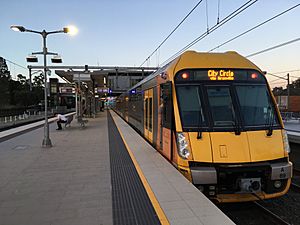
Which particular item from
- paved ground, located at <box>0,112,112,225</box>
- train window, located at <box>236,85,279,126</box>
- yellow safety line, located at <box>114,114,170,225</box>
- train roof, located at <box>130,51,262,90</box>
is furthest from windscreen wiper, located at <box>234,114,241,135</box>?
paved ground, located at <box>0,112,112,225</box>

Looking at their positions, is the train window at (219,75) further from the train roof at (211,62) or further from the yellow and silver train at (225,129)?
the train roof at (211,62)

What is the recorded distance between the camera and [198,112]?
5.52 metres

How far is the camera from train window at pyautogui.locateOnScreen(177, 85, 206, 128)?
542cm

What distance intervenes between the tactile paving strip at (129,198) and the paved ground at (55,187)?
15 cm

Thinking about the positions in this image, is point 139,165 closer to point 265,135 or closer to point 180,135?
point 180,135

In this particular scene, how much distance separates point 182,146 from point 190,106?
93 cm

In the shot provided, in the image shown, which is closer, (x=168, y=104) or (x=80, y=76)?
(x=168, y=104)

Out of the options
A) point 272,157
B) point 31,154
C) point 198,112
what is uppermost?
point 198,112

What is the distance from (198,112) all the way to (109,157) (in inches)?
158

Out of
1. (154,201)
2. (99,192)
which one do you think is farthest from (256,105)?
(99,192)

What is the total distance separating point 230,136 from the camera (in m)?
5.12

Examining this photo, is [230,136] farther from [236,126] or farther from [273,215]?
[273,215]

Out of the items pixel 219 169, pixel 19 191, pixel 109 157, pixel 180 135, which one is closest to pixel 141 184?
pixel 180 135

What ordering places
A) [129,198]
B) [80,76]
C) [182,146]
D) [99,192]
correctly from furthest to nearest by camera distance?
[80,76] → [182,146] → [99,192] → [129,198]
